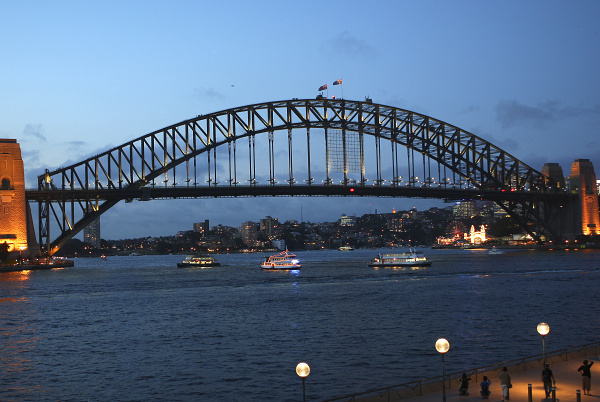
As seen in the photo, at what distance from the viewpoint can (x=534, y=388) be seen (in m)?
20.2

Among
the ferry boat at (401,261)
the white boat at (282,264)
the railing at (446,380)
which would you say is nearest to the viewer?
the railing at (446,380)

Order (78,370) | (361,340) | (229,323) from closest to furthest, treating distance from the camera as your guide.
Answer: (78,370) < (361,340) < (229,323)

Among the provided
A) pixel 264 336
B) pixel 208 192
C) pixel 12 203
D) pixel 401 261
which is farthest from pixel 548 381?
pixel 401 261

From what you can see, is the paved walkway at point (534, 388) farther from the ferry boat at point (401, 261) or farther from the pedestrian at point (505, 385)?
the ferry boat at point (401, 261)

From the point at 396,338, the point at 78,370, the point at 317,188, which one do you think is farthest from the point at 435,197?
the point at 78,370

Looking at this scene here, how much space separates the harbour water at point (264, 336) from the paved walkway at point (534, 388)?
5.53 meters

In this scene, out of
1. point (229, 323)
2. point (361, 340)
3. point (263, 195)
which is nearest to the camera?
point (361, 340)

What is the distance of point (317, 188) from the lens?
4264 inches

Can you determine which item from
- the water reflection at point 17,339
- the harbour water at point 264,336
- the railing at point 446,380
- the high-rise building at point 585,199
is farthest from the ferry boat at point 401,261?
the railing at point 446,380

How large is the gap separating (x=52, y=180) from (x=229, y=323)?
75412 mm

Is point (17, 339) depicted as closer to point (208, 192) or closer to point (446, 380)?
point (446, 380)

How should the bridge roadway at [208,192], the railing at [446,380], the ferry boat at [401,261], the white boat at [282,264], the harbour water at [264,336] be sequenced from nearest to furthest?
the railing at [446,380] → the harbour water at [264,336] → the bridge roadway at [208,192] → the white boat at [282,264] → the ferry boat at [401,261]

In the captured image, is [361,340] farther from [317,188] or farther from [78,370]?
[317,188]

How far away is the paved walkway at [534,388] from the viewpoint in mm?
19078
